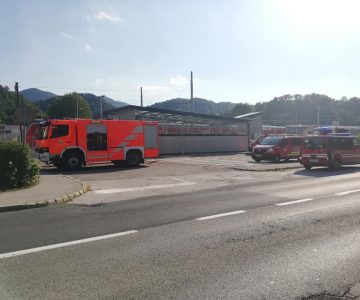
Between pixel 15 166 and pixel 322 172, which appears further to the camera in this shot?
pixel 322 172

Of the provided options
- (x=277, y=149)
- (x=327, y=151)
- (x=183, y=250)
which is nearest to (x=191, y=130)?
A: (x=277, y=149)

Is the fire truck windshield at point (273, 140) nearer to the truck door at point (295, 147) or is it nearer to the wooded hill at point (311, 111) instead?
the truck door at point (295, 147)

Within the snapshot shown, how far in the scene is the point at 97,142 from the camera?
917 inches

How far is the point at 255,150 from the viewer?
2822cm

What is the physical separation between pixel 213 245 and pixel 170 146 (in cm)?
3115

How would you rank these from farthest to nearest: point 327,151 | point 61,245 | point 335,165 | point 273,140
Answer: point 273,140 < point 335,165 < point 327,151 < point 61,245

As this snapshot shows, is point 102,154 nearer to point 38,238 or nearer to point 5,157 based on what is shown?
point 5,157

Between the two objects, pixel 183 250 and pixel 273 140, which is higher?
pixel 273 140

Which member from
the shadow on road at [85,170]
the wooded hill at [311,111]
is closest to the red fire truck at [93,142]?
the shadow on road at [85,170]

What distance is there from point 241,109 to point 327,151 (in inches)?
4616

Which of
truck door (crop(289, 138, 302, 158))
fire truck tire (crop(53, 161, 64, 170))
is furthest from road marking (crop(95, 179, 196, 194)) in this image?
truck door (crop(289, 138, 302, 158))

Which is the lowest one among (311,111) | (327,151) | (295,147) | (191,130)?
(295,147)

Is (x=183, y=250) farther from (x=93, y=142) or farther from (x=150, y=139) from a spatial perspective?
(x=150, y=139)

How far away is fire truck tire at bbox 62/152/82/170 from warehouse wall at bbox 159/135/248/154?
14953 mm
